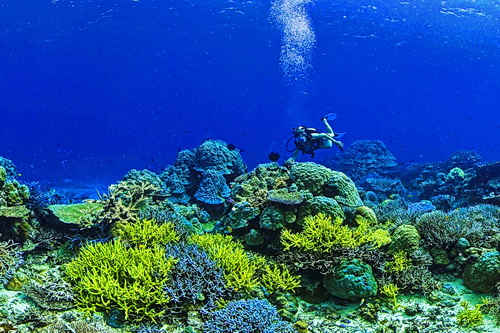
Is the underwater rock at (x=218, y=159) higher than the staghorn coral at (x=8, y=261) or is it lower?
higher

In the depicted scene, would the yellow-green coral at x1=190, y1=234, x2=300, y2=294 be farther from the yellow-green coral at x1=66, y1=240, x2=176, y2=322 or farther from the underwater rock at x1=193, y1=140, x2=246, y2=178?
the underwater rock at x1=193, y1=140, x2=246, y2=178

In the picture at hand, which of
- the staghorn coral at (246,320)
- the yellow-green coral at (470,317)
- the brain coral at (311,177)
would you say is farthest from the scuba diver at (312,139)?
the staghorn coral at (246,320)

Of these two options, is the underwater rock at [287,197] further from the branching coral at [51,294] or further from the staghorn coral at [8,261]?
the staghorn coral at [8,261]

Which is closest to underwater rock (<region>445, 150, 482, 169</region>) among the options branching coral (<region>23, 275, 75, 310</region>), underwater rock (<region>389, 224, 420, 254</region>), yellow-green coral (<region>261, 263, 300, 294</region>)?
underwater rock (<region>389, 224, 420, 254</region>)

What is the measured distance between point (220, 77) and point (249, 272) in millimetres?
86980

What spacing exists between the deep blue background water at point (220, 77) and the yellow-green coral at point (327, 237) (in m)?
30.0

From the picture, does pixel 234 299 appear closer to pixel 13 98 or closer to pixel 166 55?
pixel 166 55

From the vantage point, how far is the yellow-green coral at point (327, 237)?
5695 mm

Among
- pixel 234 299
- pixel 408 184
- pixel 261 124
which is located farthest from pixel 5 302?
pixel 261 124

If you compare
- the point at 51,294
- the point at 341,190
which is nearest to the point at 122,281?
the point at 51,294

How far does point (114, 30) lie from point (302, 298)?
5309 centimetres

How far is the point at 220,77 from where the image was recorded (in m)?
88.0

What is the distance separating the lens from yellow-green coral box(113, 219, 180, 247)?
6.03 meters

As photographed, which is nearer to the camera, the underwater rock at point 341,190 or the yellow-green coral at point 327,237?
the yellow-green coral at point 327,237
